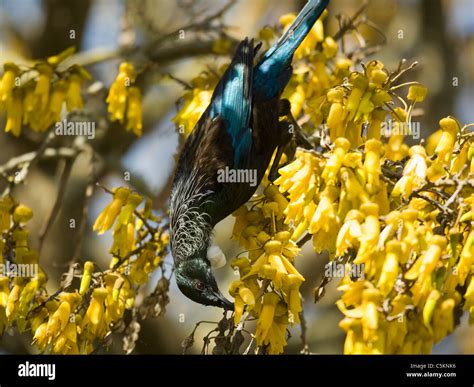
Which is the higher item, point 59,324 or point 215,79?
point 215,79

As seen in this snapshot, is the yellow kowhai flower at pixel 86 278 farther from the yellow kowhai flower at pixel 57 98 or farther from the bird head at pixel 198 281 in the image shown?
the yellow kowhai flower at pixel 57 98

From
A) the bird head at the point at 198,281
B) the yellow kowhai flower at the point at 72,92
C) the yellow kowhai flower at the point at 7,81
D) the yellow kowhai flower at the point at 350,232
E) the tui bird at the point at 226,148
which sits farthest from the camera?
the yellow kowhai flower at the point at 72,92

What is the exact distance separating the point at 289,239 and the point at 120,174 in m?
2.22

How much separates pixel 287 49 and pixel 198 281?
1.34 m

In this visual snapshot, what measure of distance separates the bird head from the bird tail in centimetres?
105

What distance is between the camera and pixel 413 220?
126 inches

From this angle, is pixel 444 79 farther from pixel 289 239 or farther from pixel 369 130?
pixel 289 239

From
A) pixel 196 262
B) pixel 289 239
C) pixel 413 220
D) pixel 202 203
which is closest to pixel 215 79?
pixel 202 203

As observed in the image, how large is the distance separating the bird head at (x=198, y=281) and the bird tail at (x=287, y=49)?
41.3 inches

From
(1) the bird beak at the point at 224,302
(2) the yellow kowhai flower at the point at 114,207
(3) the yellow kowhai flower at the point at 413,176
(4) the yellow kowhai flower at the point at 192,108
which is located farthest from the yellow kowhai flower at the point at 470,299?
(4) the yellow kowhai flower at the point at 192,108

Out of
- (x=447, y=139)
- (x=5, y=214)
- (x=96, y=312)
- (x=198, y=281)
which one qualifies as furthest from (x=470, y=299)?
(x=5, y=214)

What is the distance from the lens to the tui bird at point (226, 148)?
13.8 feet

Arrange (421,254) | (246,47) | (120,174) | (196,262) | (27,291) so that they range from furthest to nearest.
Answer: (120,174), (246,47), (196,262), (27,291), (421,254)

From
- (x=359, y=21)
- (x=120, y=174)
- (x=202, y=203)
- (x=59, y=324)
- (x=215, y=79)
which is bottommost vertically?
(x=59, y=324)
